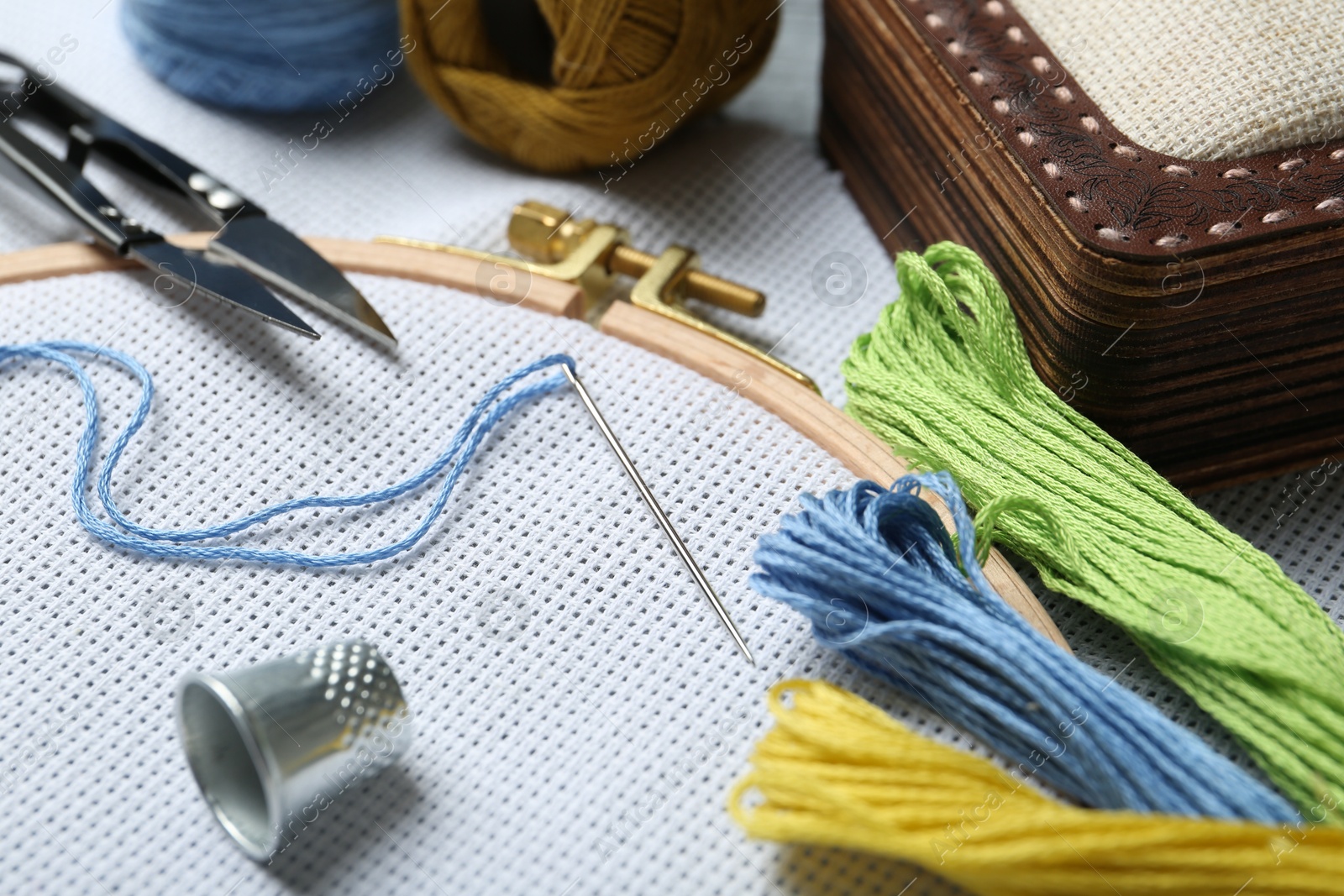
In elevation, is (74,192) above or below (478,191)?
above

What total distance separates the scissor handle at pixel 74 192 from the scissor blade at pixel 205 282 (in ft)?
0.04

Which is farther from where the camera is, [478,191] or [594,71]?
[478,191]

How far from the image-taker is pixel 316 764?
54 cm

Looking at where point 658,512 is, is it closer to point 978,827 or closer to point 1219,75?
point 978,827

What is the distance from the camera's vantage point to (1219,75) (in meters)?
0.71

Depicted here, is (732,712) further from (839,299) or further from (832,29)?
A: (832,29)

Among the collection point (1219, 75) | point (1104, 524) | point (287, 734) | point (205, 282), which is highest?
point (205, 282)

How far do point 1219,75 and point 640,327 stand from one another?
1.30ft

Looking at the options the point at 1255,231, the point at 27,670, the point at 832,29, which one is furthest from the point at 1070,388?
the point at 27,670

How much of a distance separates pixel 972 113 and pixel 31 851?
0.69 m

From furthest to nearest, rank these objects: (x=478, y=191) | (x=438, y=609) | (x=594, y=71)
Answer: (x=478, y=191)
(x=594, y=71)
(x=438, y=609)

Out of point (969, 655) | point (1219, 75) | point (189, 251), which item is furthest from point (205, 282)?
point (1219, 75)

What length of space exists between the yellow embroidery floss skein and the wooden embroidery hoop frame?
0.52ft

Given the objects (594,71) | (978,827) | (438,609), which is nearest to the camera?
(978,827)
